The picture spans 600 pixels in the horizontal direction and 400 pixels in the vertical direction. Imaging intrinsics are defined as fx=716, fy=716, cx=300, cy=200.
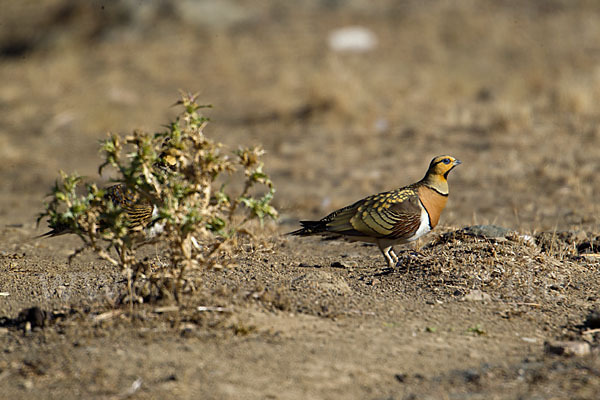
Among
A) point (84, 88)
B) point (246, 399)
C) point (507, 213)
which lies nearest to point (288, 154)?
point (507, 213)

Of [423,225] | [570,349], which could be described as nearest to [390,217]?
[423,225]

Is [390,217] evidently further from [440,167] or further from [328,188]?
[328,188]

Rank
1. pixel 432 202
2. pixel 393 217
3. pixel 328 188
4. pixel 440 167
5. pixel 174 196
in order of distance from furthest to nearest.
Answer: pixel 328 188, pixel 440 167, pixel 432 202, pixel 393 217, pixel 174 196

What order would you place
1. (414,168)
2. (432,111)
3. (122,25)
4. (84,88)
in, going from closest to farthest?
(414,168), (432,111), (84,88), (122,25)

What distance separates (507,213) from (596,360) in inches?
179

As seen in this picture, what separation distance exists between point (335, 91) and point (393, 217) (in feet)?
25.6

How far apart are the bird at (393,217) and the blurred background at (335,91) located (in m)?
2.06

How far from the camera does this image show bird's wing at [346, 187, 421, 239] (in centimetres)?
528

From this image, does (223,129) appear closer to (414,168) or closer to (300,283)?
(414,168)

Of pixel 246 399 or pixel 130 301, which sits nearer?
pixel 246 399

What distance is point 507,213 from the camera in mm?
8141

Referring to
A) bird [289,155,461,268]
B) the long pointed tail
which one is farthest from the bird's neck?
the long pointed tail

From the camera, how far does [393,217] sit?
17.3 ft

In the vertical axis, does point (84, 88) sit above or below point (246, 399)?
above
